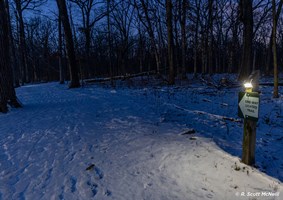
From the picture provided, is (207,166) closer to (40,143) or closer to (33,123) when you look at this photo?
(40,143)

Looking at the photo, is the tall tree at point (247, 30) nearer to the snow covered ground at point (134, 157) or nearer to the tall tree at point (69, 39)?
the snow covered ground at point (134, 157)

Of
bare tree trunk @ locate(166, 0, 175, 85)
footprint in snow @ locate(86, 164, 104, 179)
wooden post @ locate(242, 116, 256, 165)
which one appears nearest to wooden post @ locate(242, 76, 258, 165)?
wooden post @ locate(242, 116, 256, 165)

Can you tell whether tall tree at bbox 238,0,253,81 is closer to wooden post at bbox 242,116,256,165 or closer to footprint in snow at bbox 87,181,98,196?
wooden post at bbox 242,116,256,165

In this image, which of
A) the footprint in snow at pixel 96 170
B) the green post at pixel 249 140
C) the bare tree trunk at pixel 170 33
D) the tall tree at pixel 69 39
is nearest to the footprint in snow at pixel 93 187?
the footprint in snow at pixel 96 170

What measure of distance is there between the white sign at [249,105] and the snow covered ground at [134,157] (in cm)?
84

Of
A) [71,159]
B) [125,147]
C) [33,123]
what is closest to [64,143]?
[71,159]

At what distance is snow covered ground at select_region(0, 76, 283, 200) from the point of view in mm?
2934

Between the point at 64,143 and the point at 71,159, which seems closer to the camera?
the point at 71,159

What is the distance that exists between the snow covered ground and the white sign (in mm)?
842

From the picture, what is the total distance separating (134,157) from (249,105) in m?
2.13

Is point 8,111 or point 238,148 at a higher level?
point 8,111

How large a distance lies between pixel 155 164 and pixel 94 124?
111 inches

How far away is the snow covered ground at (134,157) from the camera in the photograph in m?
2.93

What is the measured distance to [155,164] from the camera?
366cm
